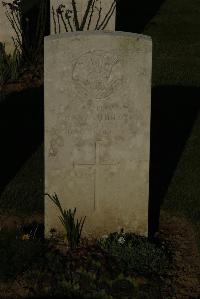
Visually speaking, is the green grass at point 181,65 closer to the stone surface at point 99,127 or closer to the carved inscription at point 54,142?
the stone surface at point 99,127

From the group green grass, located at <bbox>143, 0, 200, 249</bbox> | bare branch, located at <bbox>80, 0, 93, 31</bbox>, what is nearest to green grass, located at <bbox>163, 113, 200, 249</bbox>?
green grass, located at <bbox>143, 0, 200, 249</bbox>

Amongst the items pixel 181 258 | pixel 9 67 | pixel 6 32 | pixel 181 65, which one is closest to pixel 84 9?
pixel 6 32

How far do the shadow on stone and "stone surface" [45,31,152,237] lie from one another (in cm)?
59

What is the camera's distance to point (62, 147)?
18.9ft

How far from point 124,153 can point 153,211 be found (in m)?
1.08

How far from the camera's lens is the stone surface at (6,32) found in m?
10.8

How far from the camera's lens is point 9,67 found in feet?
34.1

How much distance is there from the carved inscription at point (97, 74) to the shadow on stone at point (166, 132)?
4.74 ft

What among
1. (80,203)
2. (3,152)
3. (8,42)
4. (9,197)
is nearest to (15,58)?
(8,42)

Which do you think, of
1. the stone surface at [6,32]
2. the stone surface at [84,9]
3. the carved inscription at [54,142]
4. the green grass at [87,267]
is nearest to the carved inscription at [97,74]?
the carved inscription at [54,142]

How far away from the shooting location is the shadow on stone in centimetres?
711

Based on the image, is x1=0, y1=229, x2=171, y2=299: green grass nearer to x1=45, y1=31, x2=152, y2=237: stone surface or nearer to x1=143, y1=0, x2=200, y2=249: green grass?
x1=45, y1=31, x2=152, y2=237: stone surface

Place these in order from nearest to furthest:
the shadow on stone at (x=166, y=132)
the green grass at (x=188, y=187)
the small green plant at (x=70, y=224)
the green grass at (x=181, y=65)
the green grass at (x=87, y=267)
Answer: the green grass at (x=87, y=267) → the small green plant at (x=70, y=224) → the green grass at (x=188, y=187) → the green grass at (x=181, y=65) → the shadow on stone at (x=166, y=132)

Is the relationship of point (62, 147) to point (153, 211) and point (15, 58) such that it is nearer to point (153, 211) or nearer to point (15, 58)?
point (153, 211)
